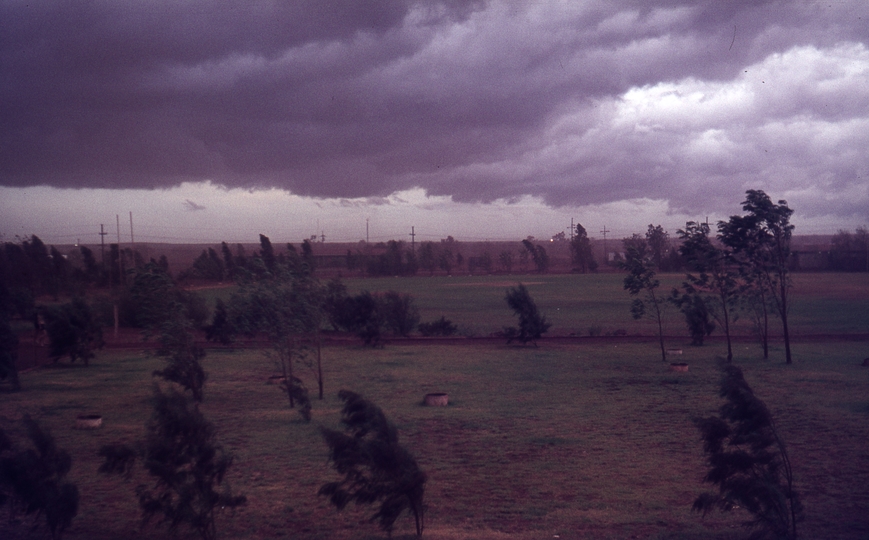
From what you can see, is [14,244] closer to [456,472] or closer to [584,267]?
[456,472]

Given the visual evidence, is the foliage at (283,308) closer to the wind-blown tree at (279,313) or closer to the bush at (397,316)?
the wind-blown tree at (279,313)

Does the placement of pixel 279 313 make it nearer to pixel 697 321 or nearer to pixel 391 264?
pixel 697 321

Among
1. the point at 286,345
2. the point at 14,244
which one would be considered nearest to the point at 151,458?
the point at 286,345

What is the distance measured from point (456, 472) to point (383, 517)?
11.3 ft

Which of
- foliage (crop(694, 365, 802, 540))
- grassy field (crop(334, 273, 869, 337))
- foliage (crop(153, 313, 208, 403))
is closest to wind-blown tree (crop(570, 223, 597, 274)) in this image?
grassy field (crop(334, 273, 869, 337))

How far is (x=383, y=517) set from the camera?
7.22m

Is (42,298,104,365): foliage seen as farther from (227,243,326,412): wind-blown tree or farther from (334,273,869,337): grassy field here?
(334,273,869,337): grassy field

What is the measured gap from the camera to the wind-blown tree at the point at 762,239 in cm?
2086

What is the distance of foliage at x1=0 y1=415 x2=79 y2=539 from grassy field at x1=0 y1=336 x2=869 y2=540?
3.67ft

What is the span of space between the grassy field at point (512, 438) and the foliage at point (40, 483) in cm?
112

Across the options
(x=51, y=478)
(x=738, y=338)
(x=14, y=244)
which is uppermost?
(x=14, y=244)

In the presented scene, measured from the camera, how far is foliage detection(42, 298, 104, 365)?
23672 mm

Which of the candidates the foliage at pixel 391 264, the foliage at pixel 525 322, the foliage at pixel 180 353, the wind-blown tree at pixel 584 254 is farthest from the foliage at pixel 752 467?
the wind-blown tree at pixel 584 254

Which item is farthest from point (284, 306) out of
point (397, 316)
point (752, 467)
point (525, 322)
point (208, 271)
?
point (208, 271)
